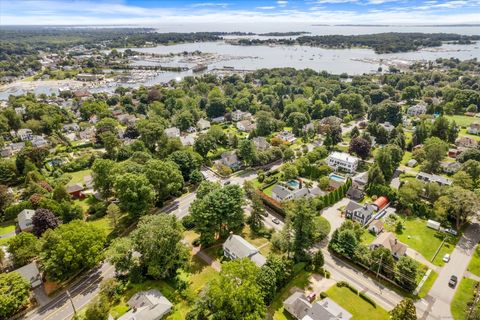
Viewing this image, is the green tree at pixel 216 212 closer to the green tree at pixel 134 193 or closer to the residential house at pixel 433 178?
the green tree at pixel 134 193

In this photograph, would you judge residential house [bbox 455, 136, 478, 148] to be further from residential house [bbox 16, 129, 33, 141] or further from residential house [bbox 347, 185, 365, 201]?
residential house [bbox 16, 129, 33, 141]

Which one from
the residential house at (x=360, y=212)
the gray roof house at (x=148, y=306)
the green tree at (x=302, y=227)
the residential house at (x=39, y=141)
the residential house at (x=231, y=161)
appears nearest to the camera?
the gray roof house at (x=148, y=306)

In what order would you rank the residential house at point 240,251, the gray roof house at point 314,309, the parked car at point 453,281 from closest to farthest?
the gray roof house at point 314,309
the parked car at point 453,281
the residential house at point 240,251

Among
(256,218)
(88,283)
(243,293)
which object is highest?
(243,293)

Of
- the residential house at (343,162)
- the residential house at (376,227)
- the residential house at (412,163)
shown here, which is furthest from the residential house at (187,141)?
the residential house at (412,163)

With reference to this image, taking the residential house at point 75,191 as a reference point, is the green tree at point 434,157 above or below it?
above

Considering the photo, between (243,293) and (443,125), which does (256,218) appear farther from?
(443,125)

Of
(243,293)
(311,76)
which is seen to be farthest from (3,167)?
(311,76)

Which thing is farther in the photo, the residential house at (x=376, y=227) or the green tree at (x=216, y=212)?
the residential house at (x=376, y=227)

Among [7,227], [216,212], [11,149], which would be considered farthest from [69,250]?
[11,149]
